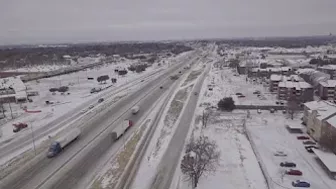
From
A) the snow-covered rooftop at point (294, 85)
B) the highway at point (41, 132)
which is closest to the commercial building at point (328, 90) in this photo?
the snow-covered rooftop at point (294, 85)

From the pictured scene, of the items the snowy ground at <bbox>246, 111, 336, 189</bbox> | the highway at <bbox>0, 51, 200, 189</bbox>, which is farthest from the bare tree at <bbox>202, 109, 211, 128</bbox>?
the highway at <bbox>0, 51, 200, 189</bbox>

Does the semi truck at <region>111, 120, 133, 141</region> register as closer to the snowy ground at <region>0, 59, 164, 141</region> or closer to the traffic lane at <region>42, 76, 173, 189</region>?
the traffic lane at <region>42, 76, 173, 189</region>

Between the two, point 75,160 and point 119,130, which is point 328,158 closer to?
point 119,130

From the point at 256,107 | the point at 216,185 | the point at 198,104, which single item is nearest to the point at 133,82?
the point at 198,104

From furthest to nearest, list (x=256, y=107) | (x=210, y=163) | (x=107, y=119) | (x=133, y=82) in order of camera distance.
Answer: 1. (x=133, y=82)
2. (x=256, y=107)
3. (x=107, y=119)
4. (x=210, y=163)

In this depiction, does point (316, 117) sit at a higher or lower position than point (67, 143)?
higher

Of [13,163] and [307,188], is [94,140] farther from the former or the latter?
[307,188]

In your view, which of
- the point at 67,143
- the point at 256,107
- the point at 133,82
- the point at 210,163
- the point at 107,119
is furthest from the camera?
the point at 133,82

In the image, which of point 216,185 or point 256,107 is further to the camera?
point 256,107
